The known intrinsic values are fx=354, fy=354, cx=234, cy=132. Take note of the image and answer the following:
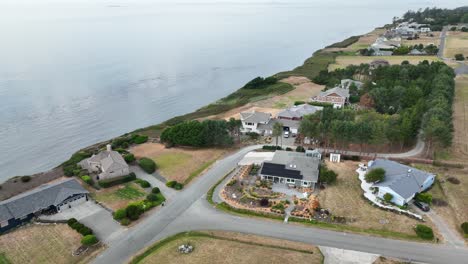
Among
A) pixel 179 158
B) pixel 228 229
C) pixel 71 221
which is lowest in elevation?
pixel 228 229

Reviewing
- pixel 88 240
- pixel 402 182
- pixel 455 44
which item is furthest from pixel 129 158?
pixel 455 44

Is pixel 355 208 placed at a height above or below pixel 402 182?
below

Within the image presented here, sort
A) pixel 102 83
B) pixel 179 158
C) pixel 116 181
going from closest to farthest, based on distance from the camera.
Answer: pixel 116 181, pixel 179 158, pixel 102 83

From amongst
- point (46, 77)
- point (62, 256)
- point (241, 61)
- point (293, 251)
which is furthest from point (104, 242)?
point (241, 61)

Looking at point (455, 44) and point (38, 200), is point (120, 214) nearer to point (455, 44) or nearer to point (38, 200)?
point (38, 200)

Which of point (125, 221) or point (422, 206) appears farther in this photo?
point (422, 206)

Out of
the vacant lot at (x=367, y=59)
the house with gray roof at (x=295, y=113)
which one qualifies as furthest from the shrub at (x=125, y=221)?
the vacant lot at (x=367, y=59)

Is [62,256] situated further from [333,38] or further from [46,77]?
[333,38]
